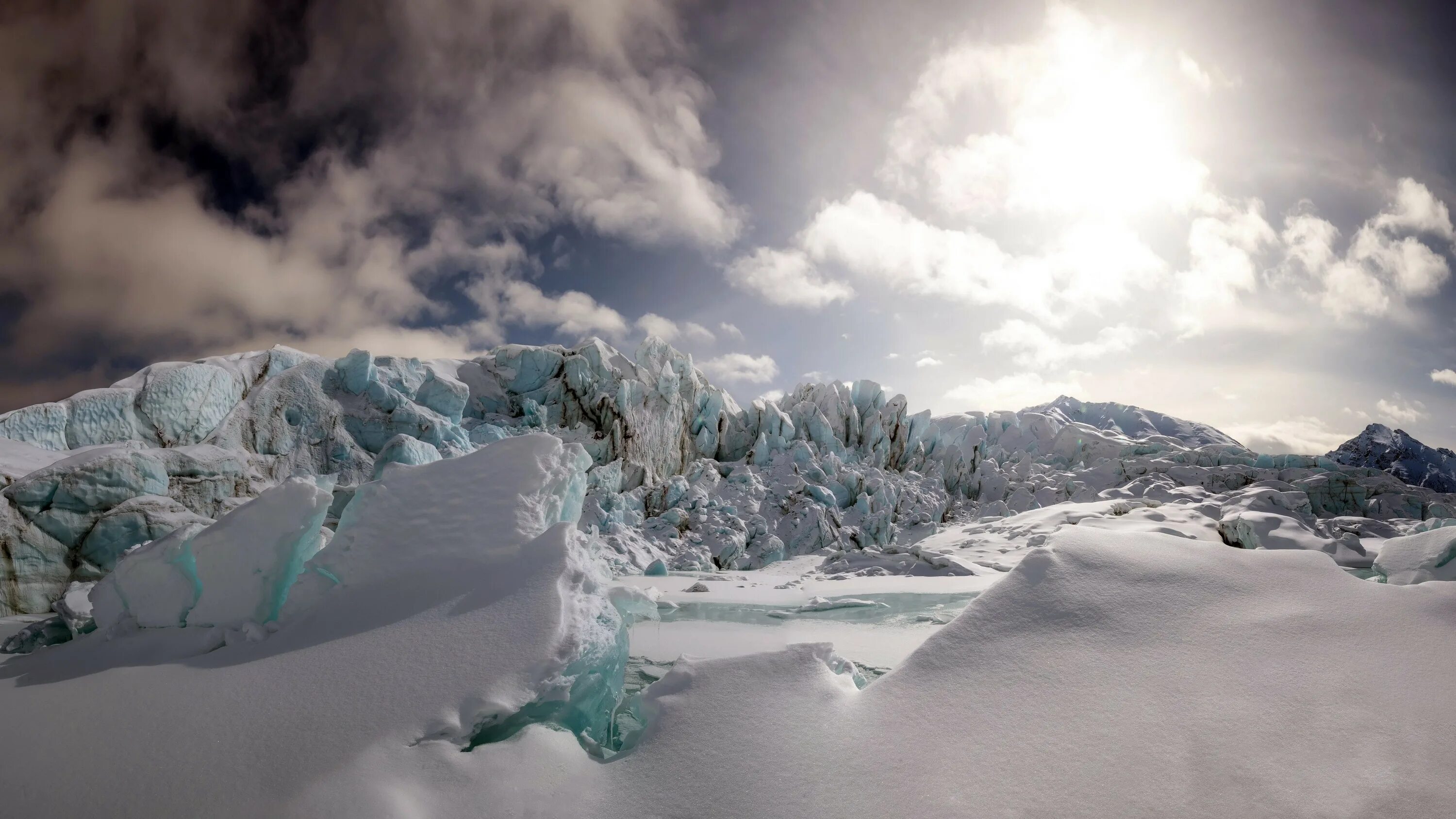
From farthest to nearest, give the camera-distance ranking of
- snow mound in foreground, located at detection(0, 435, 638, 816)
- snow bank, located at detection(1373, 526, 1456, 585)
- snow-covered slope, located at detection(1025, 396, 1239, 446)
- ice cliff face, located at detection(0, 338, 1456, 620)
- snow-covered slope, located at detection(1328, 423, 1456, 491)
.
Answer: snow-covered slope, located at detection(1025, 396, 1239, 446) < snow-covered slope, located at detection(1328, 423, 1456, 491) < ice cliff face, located at detection(0, 338, 1456, 620) < snow bank, located at detection(1373, 526, 1456, 585) < snow mound in foreground, located at detection(0, 435, 638, 816)

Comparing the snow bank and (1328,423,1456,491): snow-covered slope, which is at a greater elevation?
(1328,423,1456,491): snow-covered slope

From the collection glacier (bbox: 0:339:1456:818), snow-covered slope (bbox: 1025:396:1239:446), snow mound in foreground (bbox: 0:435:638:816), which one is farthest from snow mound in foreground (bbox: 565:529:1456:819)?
snow-covered slope (bbox: 1025:396:1239:446)

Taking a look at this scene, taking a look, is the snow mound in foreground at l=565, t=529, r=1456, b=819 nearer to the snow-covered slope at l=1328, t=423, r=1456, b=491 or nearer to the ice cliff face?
the ice cliff face

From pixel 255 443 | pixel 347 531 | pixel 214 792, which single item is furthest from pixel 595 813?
pixel 255 443

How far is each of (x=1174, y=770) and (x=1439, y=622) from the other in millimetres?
1937

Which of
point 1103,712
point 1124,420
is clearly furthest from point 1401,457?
point 1103,712

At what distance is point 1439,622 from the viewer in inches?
113

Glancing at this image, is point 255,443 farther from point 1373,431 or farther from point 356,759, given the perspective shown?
point 1373,431

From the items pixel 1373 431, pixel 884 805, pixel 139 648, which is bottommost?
pixel 139 648

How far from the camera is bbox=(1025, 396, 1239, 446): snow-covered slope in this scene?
59562 millimetres

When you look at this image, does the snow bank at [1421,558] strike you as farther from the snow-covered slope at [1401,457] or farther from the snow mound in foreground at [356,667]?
the snow-covered slope at [1401,457]

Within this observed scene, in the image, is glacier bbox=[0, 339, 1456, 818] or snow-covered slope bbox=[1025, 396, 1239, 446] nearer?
glacier bbox=[0, 339, 1456, 818]

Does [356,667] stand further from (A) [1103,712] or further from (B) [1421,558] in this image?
(B) [1421,558]

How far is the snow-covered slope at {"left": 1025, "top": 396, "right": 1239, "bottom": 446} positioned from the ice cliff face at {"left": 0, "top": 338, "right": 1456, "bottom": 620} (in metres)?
24.8
